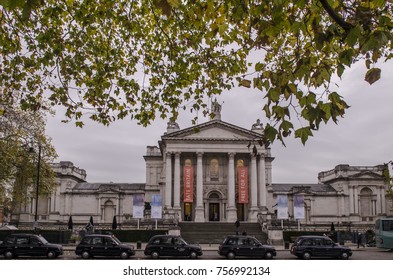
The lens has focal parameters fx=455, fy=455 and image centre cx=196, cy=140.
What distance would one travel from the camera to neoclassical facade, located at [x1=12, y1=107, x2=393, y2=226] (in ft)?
201

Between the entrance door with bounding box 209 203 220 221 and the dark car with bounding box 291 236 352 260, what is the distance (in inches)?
1427

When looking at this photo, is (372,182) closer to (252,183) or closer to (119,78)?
(252,183)

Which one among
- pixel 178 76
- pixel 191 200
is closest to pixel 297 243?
pixel 178 76

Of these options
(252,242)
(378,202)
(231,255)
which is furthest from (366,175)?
(231,255)

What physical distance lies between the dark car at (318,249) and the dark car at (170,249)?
6.01 metres

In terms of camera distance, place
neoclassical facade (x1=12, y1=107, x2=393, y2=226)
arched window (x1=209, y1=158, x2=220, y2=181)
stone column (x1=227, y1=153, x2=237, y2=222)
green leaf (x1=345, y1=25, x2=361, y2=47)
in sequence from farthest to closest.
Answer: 1. arched window (x1=209, y1=158, x2=220, y2=181)
2. neoclassical facade (x1=12, y1=107, x2=393, y2=226)
3. stone column (x1=227, y1=153, x2=237, y2=222)
4. green leaf (x1=345, y1=25, x2=361, y2=47)

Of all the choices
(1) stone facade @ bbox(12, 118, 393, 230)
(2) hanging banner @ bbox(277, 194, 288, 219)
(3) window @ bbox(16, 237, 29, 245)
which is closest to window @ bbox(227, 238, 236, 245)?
(3) window @ bbox(16, 237, 29, 245)

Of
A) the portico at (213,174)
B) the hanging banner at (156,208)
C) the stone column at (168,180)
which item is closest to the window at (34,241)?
the hanging banner at (156,208)

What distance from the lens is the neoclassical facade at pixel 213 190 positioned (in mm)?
61250

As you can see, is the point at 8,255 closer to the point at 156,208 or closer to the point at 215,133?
Answer: the point at 156,208

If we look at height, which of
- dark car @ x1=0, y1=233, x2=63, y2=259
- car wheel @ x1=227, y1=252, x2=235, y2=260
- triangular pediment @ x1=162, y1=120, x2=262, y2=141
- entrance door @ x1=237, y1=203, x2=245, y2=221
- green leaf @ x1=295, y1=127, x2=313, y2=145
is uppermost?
triangular pediment @ x1=162, y1=120, x2=262, y2=141

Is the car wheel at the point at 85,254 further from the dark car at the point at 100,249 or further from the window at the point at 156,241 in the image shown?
the window at the point at 156,241

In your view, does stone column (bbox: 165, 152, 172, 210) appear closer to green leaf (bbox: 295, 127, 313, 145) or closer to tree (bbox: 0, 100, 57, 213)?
tree (bbox: 0, 100, 57, 213)

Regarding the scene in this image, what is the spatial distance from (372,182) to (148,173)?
3438 cm
